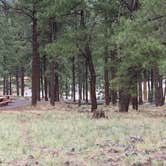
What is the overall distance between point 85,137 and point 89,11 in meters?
13.8

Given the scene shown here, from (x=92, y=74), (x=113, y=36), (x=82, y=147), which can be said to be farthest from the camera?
(x=92, y=74)

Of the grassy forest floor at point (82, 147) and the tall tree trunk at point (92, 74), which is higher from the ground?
the tall tree trunk at point (92, 74)

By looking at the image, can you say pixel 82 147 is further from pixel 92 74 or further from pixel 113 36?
pixel 92 74

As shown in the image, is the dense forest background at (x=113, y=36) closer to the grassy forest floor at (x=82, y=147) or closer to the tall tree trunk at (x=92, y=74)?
the tall tree trunk at (x=92, y=74)

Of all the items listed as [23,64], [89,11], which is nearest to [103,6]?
[89,11]

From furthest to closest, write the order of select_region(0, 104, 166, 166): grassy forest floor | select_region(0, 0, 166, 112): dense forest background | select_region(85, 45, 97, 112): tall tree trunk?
1. select_region(85, 45, 97, 112): tall tree trunk
2. select_region(0, 0, 166, 112): dense forest background
3. select_region(0, 104, 166, 166): grassy forest floor

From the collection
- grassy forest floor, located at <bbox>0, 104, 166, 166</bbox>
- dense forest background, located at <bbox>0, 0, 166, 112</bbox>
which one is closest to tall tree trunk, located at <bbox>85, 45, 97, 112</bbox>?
dense forest background, located at <bbox>0, 0, 166, 112</bbox>

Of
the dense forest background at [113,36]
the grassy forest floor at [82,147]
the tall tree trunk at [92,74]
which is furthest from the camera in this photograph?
the tall tree trunk at [92,74]

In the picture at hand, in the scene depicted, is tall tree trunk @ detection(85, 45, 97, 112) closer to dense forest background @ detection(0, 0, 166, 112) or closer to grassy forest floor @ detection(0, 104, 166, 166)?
dense forest background @ detection(0, 0, 166, 112)

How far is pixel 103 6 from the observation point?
25375 millimetres

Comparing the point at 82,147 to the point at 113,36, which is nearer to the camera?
the point at 82,147

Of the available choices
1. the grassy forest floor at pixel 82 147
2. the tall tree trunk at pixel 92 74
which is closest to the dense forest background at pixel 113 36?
the tall tree trunk at pixel 92 74

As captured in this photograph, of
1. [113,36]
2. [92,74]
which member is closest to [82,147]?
[113,36]

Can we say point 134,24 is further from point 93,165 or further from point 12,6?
point 12,6
